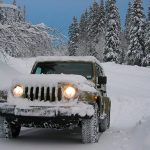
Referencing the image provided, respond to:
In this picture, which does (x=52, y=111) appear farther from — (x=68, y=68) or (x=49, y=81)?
(x=68, y=68)

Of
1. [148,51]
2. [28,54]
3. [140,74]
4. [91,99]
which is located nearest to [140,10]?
[148,51]

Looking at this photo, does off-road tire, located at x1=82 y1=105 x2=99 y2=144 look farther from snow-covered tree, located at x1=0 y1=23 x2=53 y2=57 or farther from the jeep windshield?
snow-covered tree, located at x1=0 y1=23 x2=53 y2=57

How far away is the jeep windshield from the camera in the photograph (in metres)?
11.3

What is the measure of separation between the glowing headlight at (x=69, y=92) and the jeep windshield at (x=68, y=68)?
1813mm

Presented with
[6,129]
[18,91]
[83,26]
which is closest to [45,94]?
[18,91]

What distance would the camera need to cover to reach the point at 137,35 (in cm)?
6481

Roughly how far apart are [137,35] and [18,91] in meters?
56.5

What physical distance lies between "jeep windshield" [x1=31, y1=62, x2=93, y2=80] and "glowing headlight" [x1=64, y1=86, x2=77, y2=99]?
1.81m

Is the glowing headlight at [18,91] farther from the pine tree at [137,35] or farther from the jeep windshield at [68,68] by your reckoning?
the pine tree at [137,35]

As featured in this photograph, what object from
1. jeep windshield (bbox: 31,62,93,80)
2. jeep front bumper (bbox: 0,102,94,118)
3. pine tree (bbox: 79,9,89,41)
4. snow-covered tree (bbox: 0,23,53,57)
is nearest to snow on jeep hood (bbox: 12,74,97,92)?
jeep front bumper (bbox: 0,102,94,118)

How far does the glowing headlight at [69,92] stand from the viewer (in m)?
9.23

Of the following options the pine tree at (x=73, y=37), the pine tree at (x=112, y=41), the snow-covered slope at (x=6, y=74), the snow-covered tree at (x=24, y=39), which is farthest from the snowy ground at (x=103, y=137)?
the pine tree at (x=73, y=37)

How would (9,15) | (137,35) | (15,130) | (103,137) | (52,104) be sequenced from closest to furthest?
(52,104)
(15,130)
(103,137)
(9,15)
(137,35)

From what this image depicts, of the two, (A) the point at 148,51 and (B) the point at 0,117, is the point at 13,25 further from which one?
(A) the point at 148,51
